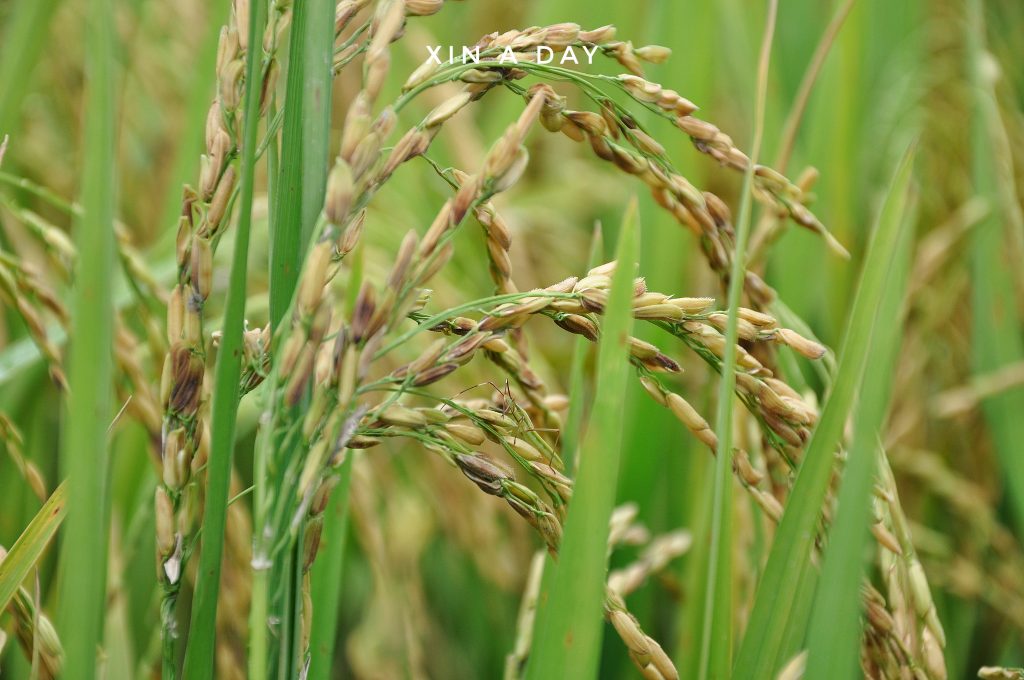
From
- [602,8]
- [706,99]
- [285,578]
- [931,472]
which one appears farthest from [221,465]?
[602,8]

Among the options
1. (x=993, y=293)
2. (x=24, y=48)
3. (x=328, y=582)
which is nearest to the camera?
(x=328, y=582)

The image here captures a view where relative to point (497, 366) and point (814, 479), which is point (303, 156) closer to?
point (497, 366)

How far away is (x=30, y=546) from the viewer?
467 millimetres

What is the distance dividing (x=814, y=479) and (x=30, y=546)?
398 mm

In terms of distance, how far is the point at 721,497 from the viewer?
45 centimetres

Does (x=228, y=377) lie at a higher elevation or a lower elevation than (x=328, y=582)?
higher

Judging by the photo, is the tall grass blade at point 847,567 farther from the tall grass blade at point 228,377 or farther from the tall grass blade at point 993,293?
the tall grass blade at point 993,293

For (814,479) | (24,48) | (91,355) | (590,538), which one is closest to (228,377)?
(91,355)

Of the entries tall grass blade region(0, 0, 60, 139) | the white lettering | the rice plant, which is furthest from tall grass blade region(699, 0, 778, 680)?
tall grass blade region(0, 0, 60, 139)

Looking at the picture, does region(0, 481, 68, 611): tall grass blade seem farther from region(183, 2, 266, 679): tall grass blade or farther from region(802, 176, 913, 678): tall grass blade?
region(802, 176, 913, 678): tall grass blade

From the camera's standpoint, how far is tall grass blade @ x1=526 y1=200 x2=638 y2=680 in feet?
1.30

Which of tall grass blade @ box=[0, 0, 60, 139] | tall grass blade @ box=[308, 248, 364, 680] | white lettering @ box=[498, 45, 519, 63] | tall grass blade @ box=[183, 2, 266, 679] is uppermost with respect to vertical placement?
tall grass blade @ box=[0, 0, 60, 139]

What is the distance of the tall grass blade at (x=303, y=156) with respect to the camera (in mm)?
390

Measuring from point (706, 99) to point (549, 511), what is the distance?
679mm
